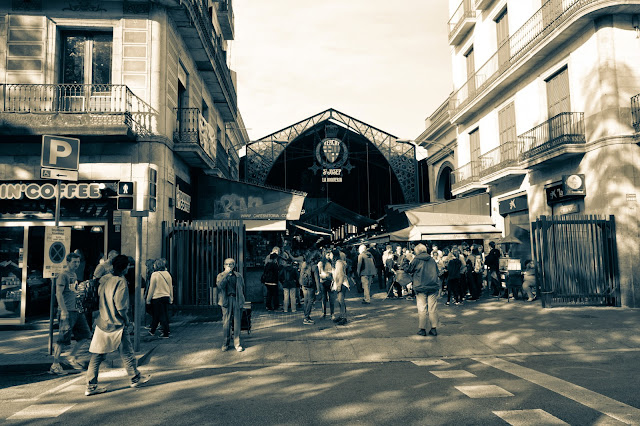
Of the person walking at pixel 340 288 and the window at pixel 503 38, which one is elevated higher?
the window at pixel 503 38

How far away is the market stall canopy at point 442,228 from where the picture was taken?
17656mm

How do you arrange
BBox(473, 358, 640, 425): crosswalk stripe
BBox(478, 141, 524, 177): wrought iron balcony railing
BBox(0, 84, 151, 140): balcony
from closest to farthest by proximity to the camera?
BBox(473, 358, 640, 425): crosswalk stripe, BBox(0, 84, 151, 140): balcony, BBox(478, 141, 524, 177): wrought iron balcony railing

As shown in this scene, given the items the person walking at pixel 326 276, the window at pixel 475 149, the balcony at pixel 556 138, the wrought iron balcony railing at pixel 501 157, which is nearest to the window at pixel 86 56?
the person walking at pixel 326 276

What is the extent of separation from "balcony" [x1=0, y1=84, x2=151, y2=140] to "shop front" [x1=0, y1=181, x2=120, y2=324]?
1.32 metres

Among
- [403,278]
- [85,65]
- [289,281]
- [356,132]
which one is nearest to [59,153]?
[85,65]

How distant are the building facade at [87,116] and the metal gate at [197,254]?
0.57 m

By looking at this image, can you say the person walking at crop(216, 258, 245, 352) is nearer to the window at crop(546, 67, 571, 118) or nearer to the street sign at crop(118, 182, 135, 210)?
the street sign at crop(118, 182, 135, 210)

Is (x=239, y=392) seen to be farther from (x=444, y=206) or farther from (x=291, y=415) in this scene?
(x=444, y=206)

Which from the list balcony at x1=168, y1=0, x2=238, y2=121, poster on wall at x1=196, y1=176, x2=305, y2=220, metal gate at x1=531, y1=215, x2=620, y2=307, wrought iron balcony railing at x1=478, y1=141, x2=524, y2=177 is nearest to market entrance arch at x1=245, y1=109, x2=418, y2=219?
balcony at x1=168, y1=0, x2=238, y2=121

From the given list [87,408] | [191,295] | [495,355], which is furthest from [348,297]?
[87,408]

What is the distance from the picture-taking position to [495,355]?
7922 mm

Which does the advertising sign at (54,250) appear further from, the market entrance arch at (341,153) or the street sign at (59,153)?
the market entrance arch at (341,153)

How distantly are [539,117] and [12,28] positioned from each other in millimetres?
15896

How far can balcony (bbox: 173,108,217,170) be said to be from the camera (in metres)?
13.5
